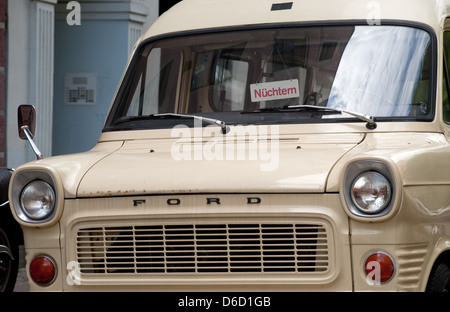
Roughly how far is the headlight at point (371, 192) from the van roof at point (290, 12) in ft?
5.12

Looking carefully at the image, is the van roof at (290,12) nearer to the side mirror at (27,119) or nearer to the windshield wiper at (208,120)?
the windshield wiper at (208,120)

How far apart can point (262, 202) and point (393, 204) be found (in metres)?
0.61

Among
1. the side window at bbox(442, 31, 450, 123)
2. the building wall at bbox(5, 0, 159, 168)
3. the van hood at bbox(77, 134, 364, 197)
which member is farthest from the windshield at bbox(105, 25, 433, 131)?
the building wall at bbox(5, 0, 159, 168)

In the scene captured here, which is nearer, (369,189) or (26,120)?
(369,189)

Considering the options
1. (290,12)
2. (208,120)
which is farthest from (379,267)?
(290,12)

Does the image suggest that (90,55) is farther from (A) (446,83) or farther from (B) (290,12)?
(A) (446,83)

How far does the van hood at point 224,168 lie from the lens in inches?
169

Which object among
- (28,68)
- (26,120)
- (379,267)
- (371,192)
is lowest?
(379,267)

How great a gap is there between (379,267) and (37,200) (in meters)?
1.75

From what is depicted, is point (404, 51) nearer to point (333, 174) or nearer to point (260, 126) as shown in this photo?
point (260, 126)

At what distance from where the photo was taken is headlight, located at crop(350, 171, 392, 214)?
4.09m

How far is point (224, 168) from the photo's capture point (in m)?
4.45

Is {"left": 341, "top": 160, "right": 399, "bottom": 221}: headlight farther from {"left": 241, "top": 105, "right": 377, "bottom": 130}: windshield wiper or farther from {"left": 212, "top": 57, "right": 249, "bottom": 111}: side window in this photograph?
{"left": 212, "top": 57, "right": 249, "bottom": 111}: side window

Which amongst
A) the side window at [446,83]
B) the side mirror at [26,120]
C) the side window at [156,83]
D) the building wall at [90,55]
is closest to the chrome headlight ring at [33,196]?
the side mirror at [26,120]
